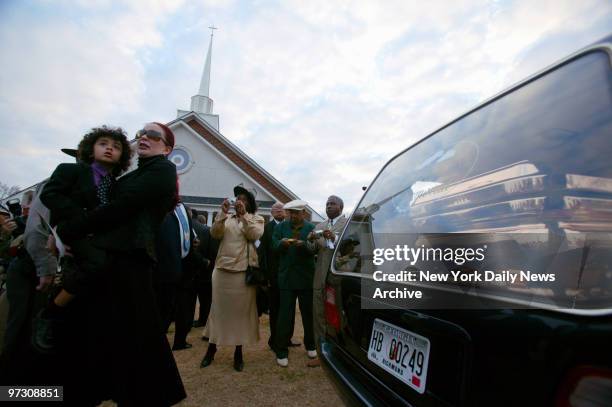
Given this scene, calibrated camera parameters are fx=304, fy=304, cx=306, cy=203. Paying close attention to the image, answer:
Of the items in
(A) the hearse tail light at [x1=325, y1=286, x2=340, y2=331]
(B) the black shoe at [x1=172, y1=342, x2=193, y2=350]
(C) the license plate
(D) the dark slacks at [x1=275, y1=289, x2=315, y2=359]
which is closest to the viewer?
(C) the license plate

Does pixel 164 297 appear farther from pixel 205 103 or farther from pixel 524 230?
pixel 205 103

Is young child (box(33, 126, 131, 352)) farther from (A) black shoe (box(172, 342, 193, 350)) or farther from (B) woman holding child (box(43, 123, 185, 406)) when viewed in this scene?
(A) black shoe (box(172, 342, 193, 350))

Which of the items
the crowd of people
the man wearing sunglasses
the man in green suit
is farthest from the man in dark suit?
the man wearing sunglasses

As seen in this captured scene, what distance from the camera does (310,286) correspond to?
3.66 m

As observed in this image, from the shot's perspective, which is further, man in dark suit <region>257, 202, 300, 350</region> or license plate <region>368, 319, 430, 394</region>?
man in dark suit <region>257, 202, 300, 350</region>

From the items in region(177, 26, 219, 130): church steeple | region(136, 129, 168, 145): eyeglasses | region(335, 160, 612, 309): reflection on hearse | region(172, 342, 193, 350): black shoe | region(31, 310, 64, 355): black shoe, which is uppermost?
region(177, 26, 219, 130): church steeple

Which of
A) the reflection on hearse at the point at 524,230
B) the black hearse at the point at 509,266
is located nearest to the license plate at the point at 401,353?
the black hearse at the point at 509,266

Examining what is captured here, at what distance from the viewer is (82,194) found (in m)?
1.74

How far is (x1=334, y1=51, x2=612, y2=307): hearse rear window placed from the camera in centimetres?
79

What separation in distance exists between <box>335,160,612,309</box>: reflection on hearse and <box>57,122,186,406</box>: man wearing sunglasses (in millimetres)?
1240

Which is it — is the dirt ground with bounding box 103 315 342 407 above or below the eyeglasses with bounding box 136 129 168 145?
below

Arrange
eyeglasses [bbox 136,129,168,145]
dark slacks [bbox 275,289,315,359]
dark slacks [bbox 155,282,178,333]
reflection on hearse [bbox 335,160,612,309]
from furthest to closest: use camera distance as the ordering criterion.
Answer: dark slacks [bbox 275,289,315,359], dark slacks [bbox 155,282,178,333], eyeglasses [bbox 136,129,168,145], reflection on hearse [bbox 335,160,612,309]

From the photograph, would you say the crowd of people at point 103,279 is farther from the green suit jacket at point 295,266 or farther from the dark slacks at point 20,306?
the green suit jacket at point 295,266

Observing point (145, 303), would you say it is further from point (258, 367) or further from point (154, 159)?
point (258, 367)
